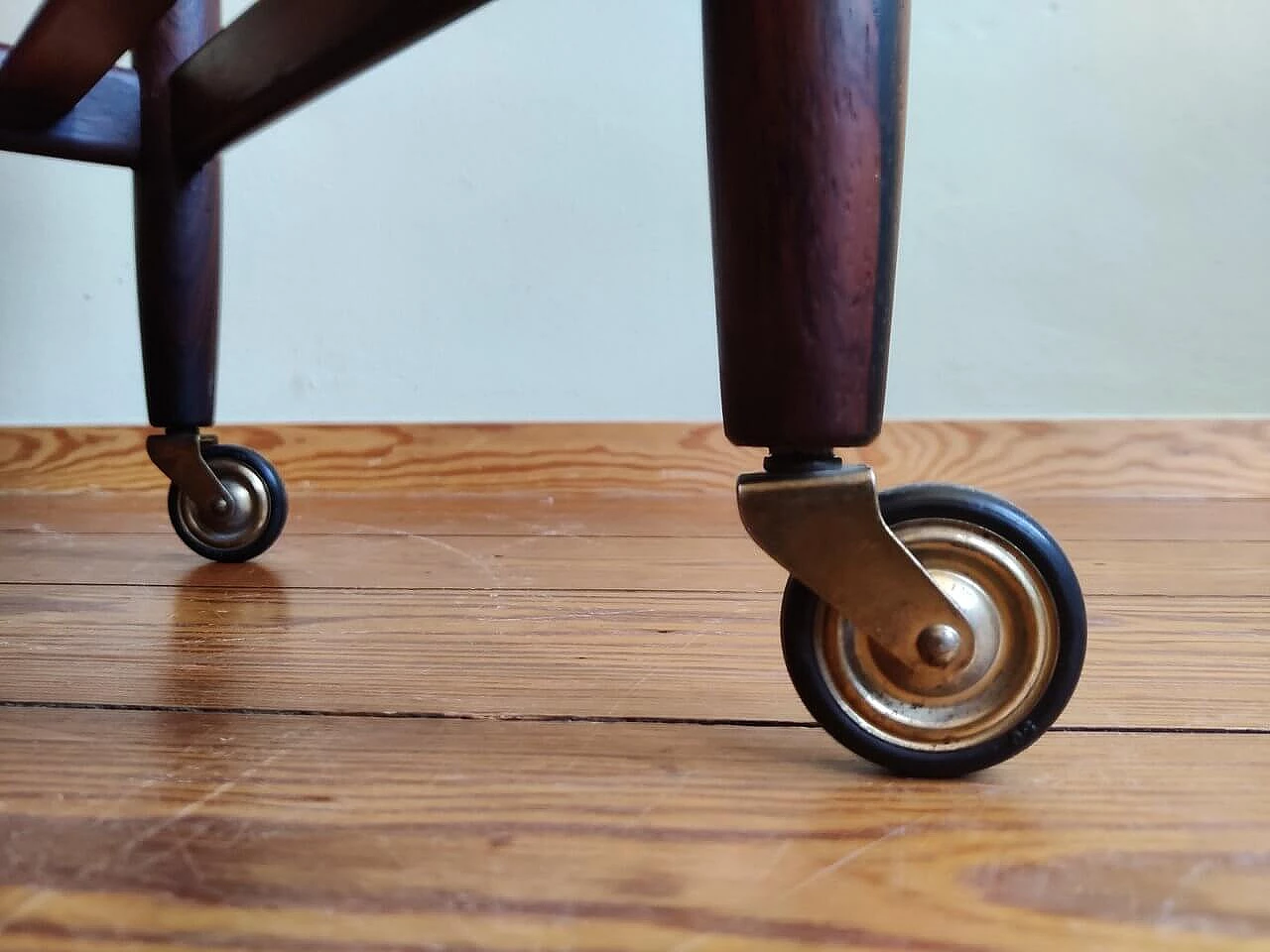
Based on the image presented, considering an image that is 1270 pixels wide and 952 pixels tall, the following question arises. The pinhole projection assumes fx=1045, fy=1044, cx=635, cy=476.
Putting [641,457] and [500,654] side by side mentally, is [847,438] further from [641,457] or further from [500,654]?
[641,457]

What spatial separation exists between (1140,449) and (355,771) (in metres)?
1.01

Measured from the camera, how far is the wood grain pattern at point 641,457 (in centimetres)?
112

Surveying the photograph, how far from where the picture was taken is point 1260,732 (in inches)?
15.8

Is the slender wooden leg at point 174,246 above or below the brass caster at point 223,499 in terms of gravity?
above

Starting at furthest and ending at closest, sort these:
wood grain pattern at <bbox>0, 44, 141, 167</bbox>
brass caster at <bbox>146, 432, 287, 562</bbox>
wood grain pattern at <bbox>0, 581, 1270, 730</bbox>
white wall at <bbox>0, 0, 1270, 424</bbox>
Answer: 1. white wall at <bbox>0, 0, 1270, 424</bbox>
2. brass caster at <bbox>146, 432, 287, 562</bbox>
3. wood grain pattern at <bbox>0, 44, 141, 167</bbox>
4. wood grain pattern at <bbox>0, 581, 1270, 730</bbox>

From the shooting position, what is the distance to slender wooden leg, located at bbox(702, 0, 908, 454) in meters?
0.32

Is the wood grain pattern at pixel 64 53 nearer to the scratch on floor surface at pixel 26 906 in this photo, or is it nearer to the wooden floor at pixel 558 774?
the wooden floor at pixel 558 774

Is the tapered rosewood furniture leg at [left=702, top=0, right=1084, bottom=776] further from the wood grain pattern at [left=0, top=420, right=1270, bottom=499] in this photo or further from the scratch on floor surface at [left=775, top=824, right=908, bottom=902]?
the wood grain pattern at [left=0, top=420, right=1270, bottom=499]

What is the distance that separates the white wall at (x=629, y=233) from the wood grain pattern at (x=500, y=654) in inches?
21.0

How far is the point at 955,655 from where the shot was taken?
1.14 feet

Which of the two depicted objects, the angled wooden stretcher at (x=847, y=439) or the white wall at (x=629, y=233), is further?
the white wall at (x=629, y=233)

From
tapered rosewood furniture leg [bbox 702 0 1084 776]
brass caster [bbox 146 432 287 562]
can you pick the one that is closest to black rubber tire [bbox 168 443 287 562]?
brass caster [bbox 146 432 287 562]

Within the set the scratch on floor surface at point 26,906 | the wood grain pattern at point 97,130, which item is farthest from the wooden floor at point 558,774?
the wood grain pattern at point 97,130

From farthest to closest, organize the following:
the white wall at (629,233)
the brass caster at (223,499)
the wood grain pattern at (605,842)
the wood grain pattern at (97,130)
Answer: the white wall at (629,233) → the brass caster at (223,499) → the wood grain pattern at (97,130) → the wood grain pattern at (605,842)
